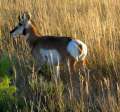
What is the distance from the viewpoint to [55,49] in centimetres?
519

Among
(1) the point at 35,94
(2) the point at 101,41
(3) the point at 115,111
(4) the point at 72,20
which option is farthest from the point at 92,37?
(3) the point at 115,111

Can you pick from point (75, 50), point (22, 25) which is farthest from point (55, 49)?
point (22, 25)

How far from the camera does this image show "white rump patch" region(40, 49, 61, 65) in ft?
17.0

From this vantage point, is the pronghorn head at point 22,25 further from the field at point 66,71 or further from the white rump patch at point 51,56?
the white rump patch at point 51,56

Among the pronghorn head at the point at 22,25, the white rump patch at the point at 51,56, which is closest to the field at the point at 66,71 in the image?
the white rump patch at the point at 51,56

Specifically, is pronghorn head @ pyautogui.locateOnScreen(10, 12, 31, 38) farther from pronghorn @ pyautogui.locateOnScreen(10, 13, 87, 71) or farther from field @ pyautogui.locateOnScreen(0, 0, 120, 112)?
field @ pyautogui.locateOnScreen(0, 0, 120, 112)

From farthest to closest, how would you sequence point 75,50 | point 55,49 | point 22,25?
point 22,25 < point 55,49 < point 75,50

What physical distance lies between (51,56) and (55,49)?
0.09 meters

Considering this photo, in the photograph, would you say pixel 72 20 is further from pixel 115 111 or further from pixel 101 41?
pixel 115 111

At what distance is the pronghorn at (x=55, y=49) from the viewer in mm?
5059

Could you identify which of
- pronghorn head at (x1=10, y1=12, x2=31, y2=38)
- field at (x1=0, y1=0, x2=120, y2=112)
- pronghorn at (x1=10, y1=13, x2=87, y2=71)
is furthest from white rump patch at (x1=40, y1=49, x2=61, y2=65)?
pronghorn head at (x1=10, y1=12, x2=31, y2=38)

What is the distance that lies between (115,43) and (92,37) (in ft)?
1.14

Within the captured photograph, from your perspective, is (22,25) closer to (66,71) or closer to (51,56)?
(51,56)

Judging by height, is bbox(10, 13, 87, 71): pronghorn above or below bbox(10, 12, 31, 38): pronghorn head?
below
